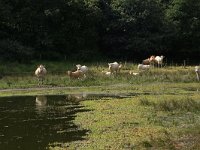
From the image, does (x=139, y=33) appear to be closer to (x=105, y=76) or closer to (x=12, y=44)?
(x=12, y=44)

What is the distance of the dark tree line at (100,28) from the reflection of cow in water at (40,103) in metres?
27.1

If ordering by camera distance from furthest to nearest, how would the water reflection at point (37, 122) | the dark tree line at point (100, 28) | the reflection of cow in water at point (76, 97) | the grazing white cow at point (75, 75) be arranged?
1. the dark tree line at point (100, 28)
2. the grazing white cow at point (75, 75)
3. the reflection of cow in water at point (76, 97)
4. the water reflection at point (37, 122)

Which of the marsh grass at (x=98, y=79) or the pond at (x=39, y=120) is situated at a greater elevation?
the marsh grass at (x=98, y=79)

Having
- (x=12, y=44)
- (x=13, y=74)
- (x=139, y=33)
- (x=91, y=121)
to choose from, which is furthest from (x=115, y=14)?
(x=91, y=121)

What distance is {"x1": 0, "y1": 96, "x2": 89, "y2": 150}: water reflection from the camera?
72.0ft

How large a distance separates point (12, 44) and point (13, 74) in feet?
35.2

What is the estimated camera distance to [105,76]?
1969 inches

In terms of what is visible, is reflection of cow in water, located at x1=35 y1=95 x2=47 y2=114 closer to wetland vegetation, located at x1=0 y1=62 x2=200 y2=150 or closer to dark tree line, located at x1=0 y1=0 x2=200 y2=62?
wetland vegetation, located at x1=0 y1=62 x2=200 y2=150

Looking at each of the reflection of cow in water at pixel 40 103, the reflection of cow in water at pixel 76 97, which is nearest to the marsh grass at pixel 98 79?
the reflection of cow in water at pixel 76 97

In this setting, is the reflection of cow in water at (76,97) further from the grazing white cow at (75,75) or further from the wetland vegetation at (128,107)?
the grazing white cow at (75,75)

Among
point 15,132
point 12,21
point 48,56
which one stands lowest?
point 15,132

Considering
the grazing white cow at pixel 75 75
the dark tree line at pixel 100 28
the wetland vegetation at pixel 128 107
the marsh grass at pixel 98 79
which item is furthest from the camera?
the dark tree line at pixel 100 28

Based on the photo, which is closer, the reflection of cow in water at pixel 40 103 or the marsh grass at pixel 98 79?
the reflection of cow in water at pixel 40 103

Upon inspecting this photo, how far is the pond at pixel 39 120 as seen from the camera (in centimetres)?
2195
